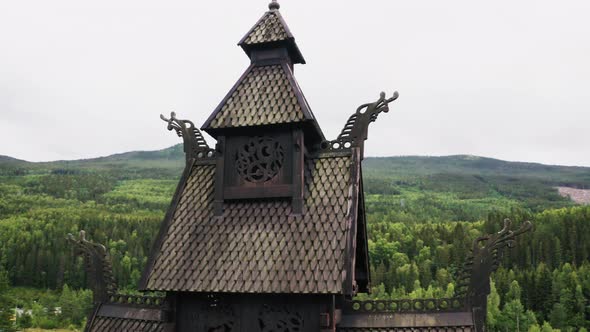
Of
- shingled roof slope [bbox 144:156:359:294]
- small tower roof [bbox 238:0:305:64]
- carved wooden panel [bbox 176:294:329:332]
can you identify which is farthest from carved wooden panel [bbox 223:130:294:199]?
small tower roof [bbox 238:0:305:64]

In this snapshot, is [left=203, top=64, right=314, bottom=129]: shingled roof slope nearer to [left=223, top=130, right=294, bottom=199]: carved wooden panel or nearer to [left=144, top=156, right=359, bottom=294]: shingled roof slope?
[left=223, top=130, right=294, bottom=199]: carved wooden panel

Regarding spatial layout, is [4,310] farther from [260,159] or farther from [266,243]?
[266,243]

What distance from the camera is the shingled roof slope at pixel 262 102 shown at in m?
10.0

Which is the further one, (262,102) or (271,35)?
(271,35)

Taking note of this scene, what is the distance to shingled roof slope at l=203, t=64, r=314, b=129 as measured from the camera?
32.8 feet

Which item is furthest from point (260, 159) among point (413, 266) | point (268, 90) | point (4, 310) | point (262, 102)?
point (413, 266)

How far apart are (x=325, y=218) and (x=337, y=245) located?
683 millimetres

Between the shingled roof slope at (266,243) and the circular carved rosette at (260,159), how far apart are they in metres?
0.59

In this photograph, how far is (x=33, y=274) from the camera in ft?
475

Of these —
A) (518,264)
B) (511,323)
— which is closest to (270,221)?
(511,323)

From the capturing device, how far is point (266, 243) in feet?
30.8

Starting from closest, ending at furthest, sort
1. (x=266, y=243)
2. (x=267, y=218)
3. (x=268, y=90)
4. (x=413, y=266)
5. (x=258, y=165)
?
(x=266, y=243) → (x=267, y=218) → (x=258, y=165) → (x=268, y=90) → (x=413, y=266)

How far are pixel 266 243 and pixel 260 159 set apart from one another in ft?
6.15

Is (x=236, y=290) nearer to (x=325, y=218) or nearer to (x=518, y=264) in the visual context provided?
(x=325, y=218)
